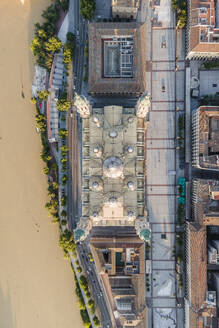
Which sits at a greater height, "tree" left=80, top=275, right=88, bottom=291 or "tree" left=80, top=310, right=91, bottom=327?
"tree" left=80, top=275, right=88, bottom=291

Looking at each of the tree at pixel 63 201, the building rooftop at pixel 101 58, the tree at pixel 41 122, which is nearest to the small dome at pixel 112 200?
the tree at pixel 63 201

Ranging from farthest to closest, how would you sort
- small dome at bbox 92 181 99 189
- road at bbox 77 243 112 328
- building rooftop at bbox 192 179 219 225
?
1. road at bbox 77 243 112 328
2. building rooftop at bbox 192 179 219 225
3. small dome at bbox 92 181 99 189

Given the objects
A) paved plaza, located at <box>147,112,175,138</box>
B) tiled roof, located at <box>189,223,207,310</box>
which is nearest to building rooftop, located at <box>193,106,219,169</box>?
paved plaza, located at <box>147,112,175,138</box>

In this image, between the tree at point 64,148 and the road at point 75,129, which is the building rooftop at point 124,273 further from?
the tree at point 64,148

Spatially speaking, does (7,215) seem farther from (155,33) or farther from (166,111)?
(155,33)

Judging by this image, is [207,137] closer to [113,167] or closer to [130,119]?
[130,119]

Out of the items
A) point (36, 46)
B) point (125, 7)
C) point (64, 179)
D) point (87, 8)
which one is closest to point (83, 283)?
point (64, 179)

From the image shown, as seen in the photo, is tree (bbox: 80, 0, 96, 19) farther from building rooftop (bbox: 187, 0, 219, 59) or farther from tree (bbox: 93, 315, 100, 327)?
tree (bbox: 93, 315, 100, 327)
